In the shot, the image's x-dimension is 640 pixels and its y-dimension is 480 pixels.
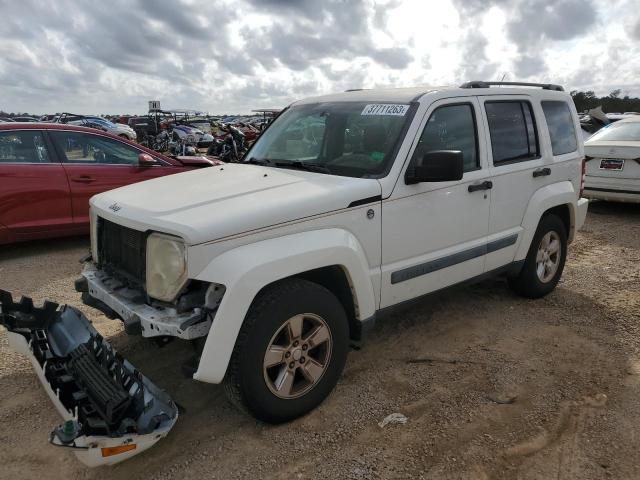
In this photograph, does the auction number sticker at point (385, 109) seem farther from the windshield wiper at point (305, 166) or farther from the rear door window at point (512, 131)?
the rear door window at point (512, 131)

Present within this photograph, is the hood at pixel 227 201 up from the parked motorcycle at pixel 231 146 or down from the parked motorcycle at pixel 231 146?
down

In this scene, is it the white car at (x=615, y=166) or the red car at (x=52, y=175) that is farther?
the white car at (x=615, y=166)

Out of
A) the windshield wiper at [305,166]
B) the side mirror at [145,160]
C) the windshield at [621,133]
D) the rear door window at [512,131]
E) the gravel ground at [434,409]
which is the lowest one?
the gravel ground at [434,409]

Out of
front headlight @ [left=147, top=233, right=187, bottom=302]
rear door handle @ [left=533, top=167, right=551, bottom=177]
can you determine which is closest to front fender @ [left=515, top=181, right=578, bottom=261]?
rear door handle @ [left=533, top=167, right=551, bottom=177]

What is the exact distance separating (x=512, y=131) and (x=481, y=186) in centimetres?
74

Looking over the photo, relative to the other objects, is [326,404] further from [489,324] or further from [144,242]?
[489,324]

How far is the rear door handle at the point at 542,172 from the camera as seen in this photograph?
14.0ft

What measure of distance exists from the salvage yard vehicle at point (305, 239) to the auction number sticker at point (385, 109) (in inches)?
0.6

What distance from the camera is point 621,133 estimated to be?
8.56 m

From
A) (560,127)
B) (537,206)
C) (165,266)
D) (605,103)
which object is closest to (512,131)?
(537,206)

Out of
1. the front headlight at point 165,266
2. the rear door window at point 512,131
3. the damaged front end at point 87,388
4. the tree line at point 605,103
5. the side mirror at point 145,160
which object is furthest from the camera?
the tree line at point 605,103

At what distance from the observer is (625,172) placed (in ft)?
26.0

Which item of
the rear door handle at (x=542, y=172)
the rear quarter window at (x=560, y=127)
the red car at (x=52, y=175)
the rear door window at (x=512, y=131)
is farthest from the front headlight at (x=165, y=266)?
the red car at (x=52, y=175)

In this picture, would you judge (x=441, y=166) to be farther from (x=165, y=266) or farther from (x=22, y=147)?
(x=22, y=147)
